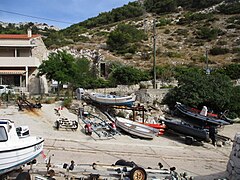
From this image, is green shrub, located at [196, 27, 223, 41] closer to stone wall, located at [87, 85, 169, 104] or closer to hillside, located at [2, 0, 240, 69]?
hillside, located at [2, 0, 240, 69]

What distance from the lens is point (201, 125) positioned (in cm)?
2472

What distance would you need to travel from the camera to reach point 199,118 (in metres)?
25.2

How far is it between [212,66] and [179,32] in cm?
2618

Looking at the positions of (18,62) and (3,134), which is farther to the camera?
(18,62)

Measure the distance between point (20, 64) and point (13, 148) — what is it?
2775 centimetres

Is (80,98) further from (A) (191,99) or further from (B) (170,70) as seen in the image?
(B) (170,70)

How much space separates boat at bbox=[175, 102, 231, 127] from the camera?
23.8 m

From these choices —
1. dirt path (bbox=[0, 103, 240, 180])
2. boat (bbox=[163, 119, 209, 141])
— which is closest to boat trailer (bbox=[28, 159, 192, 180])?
dirt path (bbox=[0, 103, 240, 180])

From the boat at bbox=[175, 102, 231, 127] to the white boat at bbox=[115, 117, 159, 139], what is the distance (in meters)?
6.07

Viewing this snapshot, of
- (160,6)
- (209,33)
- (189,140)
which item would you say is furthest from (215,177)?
(160,6)

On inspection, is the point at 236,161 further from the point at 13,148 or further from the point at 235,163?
the point at 13,148

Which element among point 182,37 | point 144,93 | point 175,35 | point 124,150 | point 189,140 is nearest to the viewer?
point 124,150

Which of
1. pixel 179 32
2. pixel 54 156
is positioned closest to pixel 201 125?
pixel 54 156

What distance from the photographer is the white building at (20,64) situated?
117 ft
